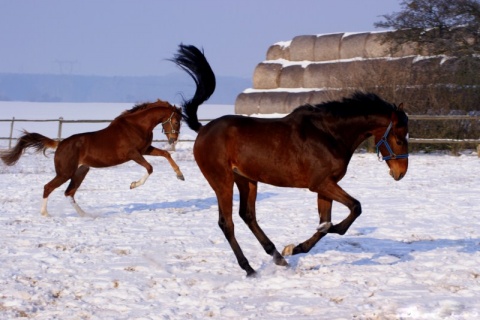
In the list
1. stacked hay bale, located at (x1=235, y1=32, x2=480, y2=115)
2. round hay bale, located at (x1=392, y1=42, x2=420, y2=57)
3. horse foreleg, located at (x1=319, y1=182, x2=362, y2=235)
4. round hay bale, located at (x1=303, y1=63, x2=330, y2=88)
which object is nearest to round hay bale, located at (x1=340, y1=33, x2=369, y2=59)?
stacked hay bale, located at (x1=235, y1=32, x2=480, y2=115)

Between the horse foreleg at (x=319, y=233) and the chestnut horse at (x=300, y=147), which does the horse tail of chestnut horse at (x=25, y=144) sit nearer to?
A: the chestnut horse at (x=300, y=147)

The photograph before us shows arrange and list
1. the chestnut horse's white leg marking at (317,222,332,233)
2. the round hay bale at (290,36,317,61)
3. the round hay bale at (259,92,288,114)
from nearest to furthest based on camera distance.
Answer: the chestnut horse's white leg marking at (317,222,332,233), the round hay bale at (259,92,288,114), the round hay bale at (290,36,317,61)

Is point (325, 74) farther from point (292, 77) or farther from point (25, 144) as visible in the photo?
point (25, 144)

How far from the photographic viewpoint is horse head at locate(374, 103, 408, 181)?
684 centimetres

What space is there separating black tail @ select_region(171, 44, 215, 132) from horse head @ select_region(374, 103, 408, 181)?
5.97ft

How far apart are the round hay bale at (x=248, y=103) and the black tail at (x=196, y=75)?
20.4 metres

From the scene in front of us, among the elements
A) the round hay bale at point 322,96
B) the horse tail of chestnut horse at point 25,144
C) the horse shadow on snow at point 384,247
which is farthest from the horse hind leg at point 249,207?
the round hay bale at point 322,96

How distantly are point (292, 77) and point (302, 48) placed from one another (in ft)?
4.97

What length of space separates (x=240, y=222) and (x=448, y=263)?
333 cm

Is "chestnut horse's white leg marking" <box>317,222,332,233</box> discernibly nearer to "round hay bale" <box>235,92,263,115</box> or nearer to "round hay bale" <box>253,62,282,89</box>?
"round hay bale" <box>235,92,263,115</box>

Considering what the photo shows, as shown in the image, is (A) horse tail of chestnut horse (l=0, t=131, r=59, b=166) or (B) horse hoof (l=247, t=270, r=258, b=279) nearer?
(B) horse hoof (l=247, t=270, r=258, b=279)

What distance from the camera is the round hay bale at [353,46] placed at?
2658 centimetres

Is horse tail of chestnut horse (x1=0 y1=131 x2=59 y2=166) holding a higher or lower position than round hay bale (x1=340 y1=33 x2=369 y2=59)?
lower

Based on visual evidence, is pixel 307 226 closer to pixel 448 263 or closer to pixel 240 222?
pixel 240 222
